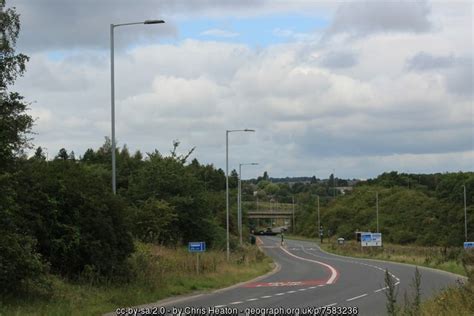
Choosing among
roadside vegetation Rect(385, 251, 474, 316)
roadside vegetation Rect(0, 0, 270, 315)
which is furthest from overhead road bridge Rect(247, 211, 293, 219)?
roadside vegetation Rect(385, 251, 474, 316)

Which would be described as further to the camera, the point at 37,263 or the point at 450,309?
the point at 37,263

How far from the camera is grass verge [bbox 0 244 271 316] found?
754 inches

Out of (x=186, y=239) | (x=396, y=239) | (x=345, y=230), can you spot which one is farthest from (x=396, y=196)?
(x=186, y=239)

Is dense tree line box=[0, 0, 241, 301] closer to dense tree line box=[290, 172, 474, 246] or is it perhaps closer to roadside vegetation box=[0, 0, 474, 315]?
roadside vegetation box=[0, 0, 474, 315]

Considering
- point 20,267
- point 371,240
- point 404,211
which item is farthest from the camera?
point 404,211

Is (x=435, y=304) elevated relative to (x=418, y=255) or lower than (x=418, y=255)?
elevated

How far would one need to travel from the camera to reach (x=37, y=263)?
63.7ft

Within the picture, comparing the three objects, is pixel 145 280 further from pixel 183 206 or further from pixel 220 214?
pixel 220 214

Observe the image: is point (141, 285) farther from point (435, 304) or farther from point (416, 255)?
point (416, 255)

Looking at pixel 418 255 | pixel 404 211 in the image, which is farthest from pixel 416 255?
pixel 404 211

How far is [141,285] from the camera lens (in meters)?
25.9

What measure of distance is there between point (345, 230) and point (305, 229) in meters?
24.1

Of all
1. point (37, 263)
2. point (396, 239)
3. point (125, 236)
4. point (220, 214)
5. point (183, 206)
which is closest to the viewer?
point (37, 263)

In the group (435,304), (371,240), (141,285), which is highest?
(435,304)
